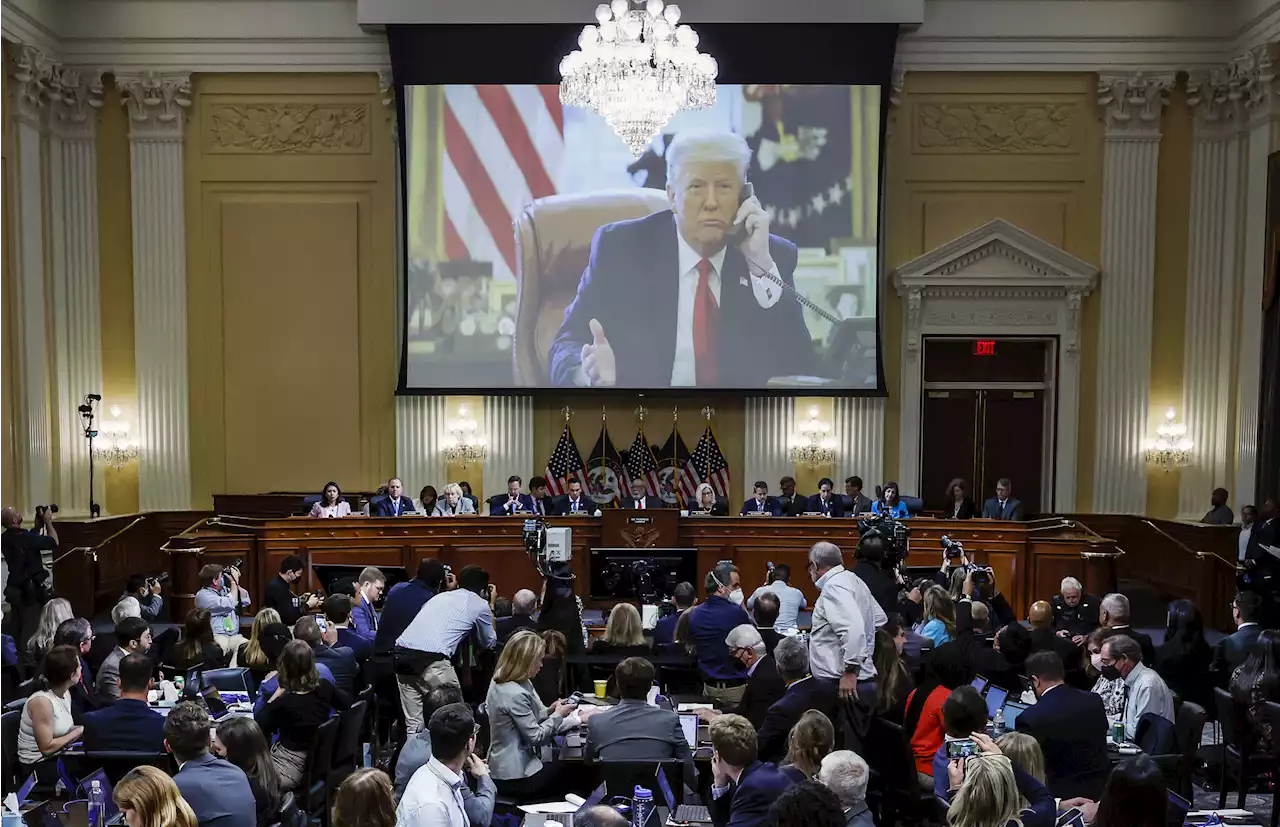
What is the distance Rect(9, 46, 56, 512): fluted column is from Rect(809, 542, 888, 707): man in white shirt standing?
11.8 meters

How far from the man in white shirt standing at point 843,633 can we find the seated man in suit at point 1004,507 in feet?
24.7

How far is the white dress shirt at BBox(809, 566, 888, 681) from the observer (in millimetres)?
7234

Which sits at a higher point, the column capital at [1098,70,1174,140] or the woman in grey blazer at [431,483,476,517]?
the column capital at [1098,70,1174,140]

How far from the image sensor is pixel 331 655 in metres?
7.31

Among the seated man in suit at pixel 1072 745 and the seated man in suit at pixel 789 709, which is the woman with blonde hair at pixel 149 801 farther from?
the seated man in suit at pixel 1072 745

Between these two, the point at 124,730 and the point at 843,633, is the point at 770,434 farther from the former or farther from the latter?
the point at 124,730

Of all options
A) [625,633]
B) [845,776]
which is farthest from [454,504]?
[845,776]

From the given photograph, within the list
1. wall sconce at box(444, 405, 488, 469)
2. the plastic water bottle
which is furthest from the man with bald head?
the plastic water bottle

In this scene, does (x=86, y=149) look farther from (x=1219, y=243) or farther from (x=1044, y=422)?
(x=1219, y=243)

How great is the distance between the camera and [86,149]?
1616 cm

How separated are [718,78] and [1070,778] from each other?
12126 mm

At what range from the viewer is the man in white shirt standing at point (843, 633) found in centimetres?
723

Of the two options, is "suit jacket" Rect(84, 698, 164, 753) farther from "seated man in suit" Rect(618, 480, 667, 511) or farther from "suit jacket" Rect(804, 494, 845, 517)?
"suit jacket" Rect(804, 494, 845, 517)

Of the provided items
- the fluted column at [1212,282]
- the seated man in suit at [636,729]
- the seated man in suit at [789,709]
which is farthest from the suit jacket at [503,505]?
the fluted column at [1212,282]
